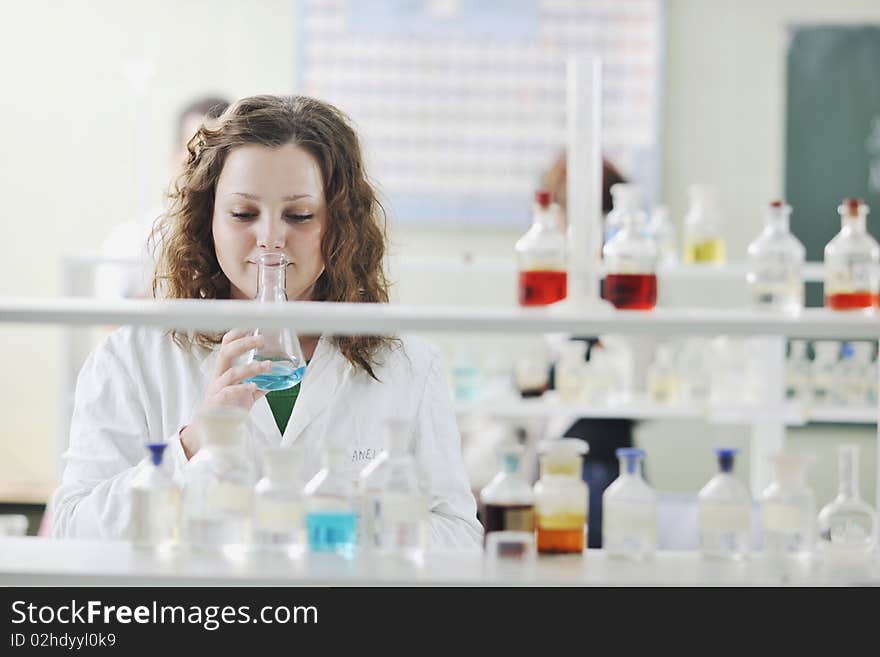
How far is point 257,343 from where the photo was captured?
62.4 inches

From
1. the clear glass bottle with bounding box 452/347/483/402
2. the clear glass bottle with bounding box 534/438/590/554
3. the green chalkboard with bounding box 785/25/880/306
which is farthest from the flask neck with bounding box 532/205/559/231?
the green chalkboard with bounding box 785/25/880/306

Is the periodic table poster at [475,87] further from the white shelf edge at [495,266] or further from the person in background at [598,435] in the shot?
the white shelf edge at [495,266]

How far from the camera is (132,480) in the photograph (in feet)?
5.10

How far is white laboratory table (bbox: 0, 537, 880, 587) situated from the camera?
1387 mm

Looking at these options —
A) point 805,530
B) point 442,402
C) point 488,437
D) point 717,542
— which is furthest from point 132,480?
point 488,437

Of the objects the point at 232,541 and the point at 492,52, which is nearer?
the point at 232,541

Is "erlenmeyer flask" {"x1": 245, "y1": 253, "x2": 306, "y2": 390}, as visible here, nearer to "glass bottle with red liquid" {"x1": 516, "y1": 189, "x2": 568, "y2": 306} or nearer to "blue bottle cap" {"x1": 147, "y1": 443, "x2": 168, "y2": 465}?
"blue bottle cap" {"x1": 147, "y1": 443, "x2": 168, "y2": 465}

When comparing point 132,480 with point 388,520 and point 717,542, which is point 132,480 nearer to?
point 388,520

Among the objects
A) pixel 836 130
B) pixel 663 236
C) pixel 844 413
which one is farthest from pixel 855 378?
pixel 836 130

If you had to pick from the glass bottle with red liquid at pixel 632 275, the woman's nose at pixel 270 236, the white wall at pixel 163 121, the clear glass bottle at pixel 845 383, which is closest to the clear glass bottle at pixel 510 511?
the glass bottle with red liquid at pixel 632 275

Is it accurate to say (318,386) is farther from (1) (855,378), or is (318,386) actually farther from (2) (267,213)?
(1) (855,378)

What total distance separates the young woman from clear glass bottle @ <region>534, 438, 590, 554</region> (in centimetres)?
19

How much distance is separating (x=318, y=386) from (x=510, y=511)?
0.42 metres

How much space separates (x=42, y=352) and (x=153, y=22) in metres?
1.37
